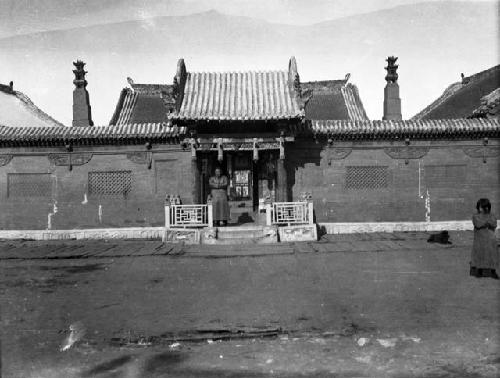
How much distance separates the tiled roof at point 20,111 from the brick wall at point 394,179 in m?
17.9

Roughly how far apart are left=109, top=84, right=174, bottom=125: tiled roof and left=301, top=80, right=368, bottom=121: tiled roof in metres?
7.38

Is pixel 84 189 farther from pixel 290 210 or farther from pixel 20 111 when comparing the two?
pixel 20 111

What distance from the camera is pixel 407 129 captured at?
12898mm

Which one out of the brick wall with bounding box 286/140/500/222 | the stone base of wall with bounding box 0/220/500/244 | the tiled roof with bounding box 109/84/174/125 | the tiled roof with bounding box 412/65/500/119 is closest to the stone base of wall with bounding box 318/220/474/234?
the stone base of wall with bounding box 0/220/500/244

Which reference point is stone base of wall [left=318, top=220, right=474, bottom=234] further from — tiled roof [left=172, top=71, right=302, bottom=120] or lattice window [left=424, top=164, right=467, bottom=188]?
tiled roof [left=172, top=71, right=302, bottom=120]

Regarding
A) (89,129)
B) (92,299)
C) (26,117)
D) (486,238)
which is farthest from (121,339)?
(26,117)

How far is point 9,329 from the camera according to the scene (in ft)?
15.5

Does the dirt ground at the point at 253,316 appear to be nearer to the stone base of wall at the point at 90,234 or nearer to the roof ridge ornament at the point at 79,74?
the stone base of wall at the point at 90,234

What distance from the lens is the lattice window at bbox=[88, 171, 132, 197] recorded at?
1338cm

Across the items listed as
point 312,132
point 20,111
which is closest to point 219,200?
point 312,132

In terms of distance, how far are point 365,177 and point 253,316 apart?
9.14m

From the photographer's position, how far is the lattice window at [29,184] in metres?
13.4

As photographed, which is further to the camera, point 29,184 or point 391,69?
point 391,69

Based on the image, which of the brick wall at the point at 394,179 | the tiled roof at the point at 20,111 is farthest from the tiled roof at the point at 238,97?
the tiled roof at the point at 20,111
